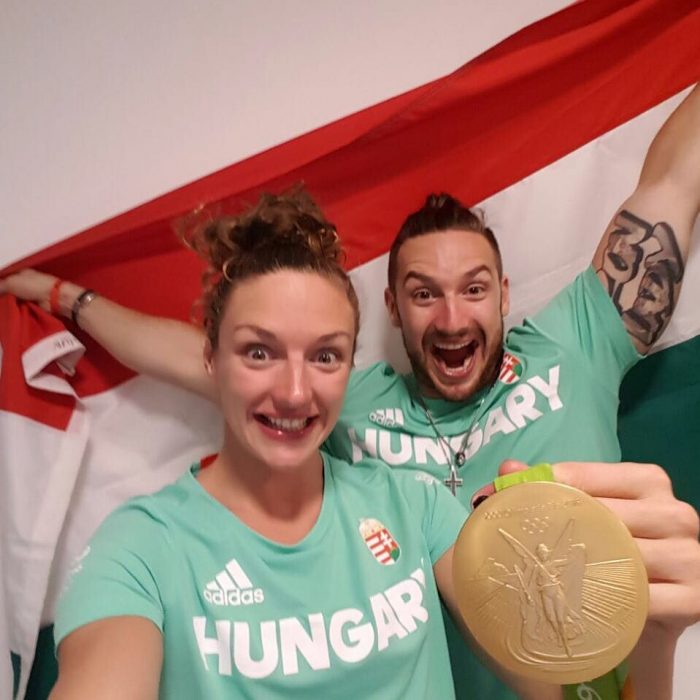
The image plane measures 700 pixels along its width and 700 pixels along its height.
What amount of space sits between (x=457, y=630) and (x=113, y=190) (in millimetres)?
1018

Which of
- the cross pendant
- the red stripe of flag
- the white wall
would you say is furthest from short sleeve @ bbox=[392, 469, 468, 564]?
the white wall

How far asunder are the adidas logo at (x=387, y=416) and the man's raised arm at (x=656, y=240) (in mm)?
388

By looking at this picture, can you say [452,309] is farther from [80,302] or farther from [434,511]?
[80,302]

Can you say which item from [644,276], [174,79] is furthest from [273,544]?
[174,79]

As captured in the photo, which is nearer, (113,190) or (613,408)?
(613,408)

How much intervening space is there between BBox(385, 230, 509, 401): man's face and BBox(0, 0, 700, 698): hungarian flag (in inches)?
5.6

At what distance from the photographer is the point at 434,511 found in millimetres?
889

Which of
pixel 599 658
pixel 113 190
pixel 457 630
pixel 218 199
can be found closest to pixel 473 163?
pixel 218 199

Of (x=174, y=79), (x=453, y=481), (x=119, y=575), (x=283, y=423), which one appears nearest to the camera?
(x=119, y=575)

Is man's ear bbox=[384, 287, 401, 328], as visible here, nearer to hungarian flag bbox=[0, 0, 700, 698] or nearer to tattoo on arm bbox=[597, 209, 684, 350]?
hungarian flag bbox=[0, 0, 700, 698]

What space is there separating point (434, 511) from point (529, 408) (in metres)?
0.27

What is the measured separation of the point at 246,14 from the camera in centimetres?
138

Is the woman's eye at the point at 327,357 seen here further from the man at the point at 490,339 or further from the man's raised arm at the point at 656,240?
the man's raised arm at the point at 656,240

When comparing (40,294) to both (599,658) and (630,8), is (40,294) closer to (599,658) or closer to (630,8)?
(599,658)
